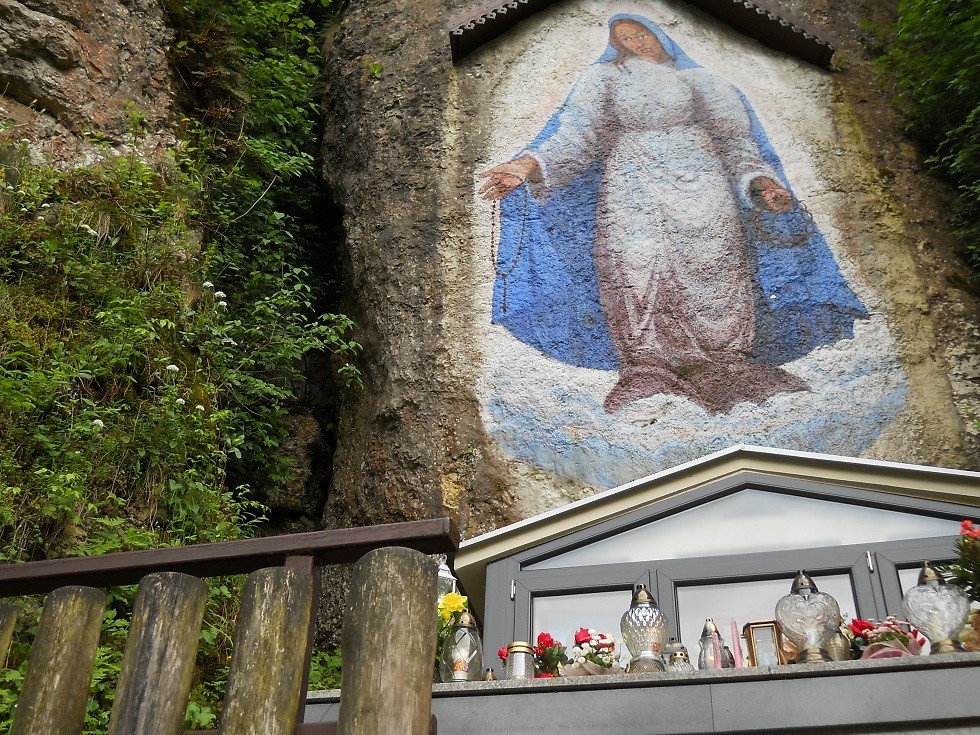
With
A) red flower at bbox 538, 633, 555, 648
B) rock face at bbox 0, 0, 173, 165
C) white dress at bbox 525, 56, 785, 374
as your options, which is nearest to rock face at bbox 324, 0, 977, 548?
white dress at bbox 525, 56, 785, 374

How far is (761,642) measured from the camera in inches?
163

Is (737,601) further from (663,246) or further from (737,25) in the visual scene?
(737,25)

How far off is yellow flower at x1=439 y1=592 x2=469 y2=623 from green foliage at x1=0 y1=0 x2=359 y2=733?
156 centimetres

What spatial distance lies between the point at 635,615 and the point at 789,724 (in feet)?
3.33

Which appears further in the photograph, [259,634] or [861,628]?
[861,628]

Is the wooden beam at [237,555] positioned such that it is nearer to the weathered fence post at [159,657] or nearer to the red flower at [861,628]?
the weathered fence post at [159,657]

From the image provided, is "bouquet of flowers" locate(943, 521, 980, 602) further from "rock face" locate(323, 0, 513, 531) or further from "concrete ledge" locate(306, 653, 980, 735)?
"rock face" locate(323, 0, 513, 531)

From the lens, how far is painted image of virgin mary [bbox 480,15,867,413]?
26.2 ft

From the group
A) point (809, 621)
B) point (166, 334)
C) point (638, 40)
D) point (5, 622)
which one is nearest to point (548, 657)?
point (809, 621)

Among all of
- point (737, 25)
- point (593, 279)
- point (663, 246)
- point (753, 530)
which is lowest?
point (753, 530)

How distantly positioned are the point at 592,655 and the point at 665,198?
571cm

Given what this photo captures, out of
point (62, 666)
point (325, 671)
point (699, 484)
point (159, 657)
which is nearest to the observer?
point (159, 657)

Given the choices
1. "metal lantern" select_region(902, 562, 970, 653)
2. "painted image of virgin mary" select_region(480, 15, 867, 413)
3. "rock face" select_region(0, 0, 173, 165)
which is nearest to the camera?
"metal lantern" select_region(902, 562, 970, 653)

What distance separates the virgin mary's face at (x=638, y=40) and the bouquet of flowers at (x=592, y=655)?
7245 mm
